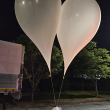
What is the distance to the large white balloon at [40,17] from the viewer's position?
149 inches

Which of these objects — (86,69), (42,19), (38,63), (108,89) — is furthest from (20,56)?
(108,89)

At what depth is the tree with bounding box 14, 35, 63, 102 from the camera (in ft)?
31.3

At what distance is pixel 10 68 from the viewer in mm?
5488

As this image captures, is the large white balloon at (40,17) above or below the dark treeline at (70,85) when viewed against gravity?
above

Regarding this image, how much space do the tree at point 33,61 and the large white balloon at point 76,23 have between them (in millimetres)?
5548

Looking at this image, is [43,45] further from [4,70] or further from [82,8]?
[4,70]

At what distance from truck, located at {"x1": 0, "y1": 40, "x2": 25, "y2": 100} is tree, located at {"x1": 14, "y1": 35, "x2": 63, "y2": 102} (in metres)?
3.67

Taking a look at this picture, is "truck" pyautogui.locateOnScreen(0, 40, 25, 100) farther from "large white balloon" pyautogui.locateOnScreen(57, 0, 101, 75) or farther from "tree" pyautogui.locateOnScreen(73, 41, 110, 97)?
"tree" pyautogui.locateOnScreen(73, 41, 110, 97)

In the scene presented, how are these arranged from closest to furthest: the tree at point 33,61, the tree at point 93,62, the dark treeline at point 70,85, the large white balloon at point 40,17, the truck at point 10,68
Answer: the large white balloon at point 40,17 < the truck at point 10,68 < the tree at point 33,61 < the tree at point 93,62 < the dark treeline at point 70,85

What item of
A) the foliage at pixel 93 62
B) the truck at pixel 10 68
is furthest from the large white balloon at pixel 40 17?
the foliage at pixel 93 62

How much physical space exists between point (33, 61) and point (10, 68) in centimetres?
491

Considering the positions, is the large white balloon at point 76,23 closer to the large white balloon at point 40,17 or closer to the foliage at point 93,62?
the large white balloon at point 40,17

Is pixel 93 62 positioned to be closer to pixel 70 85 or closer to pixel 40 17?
pixel 70 85

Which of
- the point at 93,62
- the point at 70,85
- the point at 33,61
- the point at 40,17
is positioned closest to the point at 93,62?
the point at 93,62
